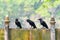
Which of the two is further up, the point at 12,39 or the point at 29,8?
the point at 29,8

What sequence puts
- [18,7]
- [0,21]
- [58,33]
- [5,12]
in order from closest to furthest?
1. [58,33]
2. [0,21]
3. [5,12]
4. [18,7]

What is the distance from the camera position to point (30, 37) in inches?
364

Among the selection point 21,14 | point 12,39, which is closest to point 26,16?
point 21,14

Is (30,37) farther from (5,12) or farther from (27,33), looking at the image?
(5,12)

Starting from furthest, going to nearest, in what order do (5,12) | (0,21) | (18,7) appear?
(18,7), (5,12), (0,21)

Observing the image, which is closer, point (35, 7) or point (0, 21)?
point (0, 21)

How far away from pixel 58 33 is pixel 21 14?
21.5 meters

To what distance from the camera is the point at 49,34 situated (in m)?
9.05

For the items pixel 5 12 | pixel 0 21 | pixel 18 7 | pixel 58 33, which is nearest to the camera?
pixel 58 33

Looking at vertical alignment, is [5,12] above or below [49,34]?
above

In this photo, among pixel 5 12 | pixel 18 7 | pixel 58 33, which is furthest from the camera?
pixel 18 7

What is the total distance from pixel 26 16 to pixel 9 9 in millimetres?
2622

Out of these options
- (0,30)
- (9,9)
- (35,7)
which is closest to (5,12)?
(9,9)

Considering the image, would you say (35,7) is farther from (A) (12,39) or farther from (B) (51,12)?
(A) (12,39)
